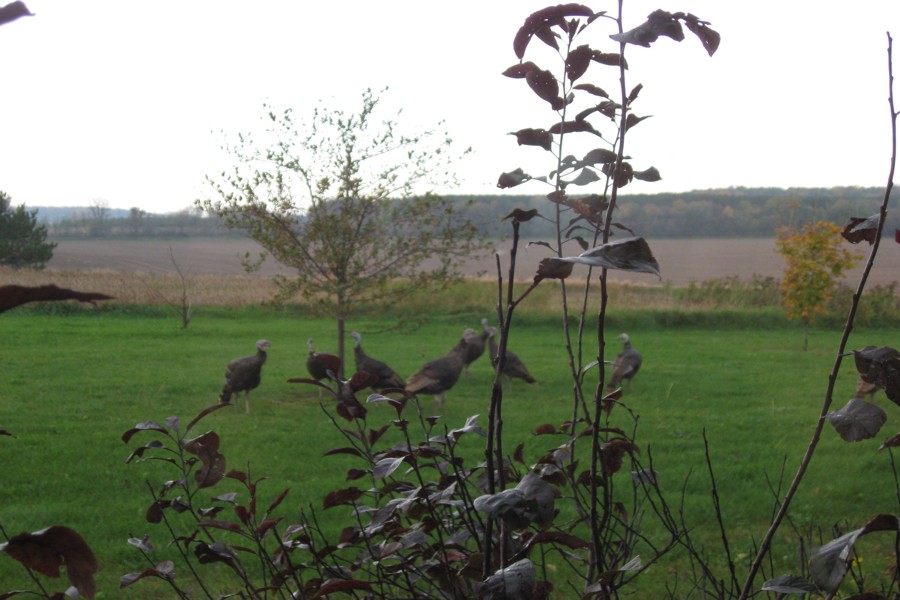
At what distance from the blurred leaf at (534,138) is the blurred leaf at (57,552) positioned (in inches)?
45.7

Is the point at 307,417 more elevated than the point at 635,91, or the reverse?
the point at 635,91

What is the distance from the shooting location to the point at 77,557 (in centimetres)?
78

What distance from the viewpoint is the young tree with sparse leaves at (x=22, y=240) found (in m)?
14.1

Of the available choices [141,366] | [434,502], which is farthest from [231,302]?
[434,502]

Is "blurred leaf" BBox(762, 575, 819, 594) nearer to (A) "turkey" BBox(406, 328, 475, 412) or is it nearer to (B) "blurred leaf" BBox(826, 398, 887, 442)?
(B) "blurred leaf" BBox(826, 398, 887, 442)

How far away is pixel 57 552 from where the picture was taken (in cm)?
78

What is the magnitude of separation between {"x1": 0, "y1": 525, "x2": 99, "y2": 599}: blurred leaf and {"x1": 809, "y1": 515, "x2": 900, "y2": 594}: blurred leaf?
0.79 metres

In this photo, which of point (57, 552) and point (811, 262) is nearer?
point (57, 552)

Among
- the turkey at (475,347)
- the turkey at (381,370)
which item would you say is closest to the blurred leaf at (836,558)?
the turkey at (381,370)

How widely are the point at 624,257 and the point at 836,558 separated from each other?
0.47m

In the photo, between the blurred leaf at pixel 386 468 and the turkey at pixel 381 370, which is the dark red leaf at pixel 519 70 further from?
the turkey at pixel 381 370

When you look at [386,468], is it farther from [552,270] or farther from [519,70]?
[519,70]

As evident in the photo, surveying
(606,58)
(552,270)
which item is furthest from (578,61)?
(552,270)

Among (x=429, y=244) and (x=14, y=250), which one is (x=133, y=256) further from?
(x=429, y=244)
